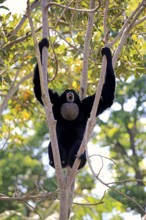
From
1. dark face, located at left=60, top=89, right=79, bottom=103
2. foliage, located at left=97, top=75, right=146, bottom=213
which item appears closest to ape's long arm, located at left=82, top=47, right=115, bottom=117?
dark face, located at left=60, top=89, right=79, bottom=103

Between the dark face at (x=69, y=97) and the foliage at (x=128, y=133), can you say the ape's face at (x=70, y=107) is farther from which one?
the foliage at (x=128, y=133)

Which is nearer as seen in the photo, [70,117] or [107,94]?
→ [107,94]

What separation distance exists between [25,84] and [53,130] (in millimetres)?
4440

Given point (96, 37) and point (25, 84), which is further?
point (25, 84)

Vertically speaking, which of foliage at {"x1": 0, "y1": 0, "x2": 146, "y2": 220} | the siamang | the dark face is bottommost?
the siamang

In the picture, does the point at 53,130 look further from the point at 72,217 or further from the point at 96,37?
the point at 72,217

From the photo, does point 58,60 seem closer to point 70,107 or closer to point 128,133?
point 70,107

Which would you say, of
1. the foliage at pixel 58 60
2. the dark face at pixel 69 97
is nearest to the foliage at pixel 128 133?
the foliage at pixel 58 60

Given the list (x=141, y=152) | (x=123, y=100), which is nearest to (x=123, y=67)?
(x=123, y=100)

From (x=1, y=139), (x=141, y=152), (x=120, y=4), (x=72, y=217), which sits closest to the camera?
(x=120, y=4)

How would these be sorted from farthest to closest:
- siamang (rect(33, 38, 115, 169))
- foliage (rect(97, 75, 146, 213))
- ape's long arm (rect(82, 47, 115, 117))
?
1. foliage (rect(97, 75, 146, 213))
2. siamang (rect(33, 38, 115, 169))
3. ape's long arm (rect(82, 47, 115, 117))

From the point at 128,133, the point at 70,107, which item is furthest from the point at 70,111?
the point at 128,133

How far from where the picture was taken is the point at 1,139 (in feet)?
Answer: 28.5

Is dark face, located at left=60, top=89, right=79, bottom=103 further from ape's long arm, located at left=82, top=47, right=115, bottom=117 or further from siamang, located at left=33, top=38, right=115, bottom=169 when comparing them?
ape's long arm, located at left=82, top=47, right=115, bottom=117
